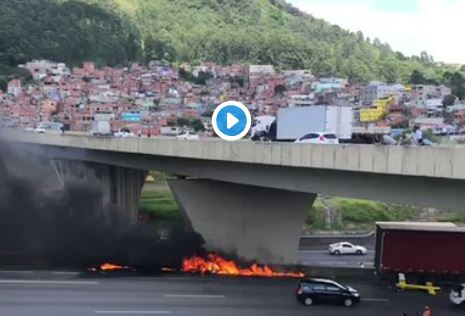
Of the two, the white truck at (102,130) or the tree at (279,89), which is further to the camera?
the tree at (279,89)

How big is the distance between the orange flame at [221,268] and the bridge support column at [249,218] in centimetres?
58

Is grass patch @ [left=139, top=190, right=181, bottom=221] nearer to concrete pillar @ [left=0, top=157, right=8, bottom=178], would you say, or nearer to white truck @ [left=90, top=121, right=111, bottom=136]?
white truck @ [left=90, top=121, right=111, bottom=136]

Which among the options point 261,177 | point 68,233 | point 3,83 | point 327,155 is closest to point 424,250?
point 261,177

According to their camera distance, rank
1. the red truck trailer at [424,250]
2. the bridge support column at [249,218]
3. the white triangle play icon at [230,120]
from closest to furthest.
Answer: the white triangle play icon at [230,120] < the red truck trailer at [424,250] < the bridge support column at [249,218]

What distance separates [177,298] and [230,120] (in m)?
6.00

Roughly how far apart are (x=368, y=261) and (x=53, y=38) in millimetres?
150548

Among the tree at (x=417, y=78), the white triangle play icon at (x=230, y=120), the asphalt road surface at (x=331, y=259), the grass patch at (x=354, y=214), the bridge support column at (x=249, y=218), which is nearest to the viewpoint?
the white triangle play icon at (x=230, y=120)

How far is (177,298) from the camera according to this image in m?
20.9

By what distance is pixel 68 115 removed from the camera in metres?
117

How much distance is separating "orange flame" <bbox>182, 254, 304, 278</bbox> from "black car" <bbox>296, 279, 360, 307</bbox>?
5.54 meters

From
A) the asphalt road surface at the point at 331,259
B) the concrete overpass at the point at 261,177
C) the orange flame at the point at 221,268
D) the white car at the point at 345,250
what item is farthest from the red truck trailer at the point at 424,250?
the white car at the point at 345,250
